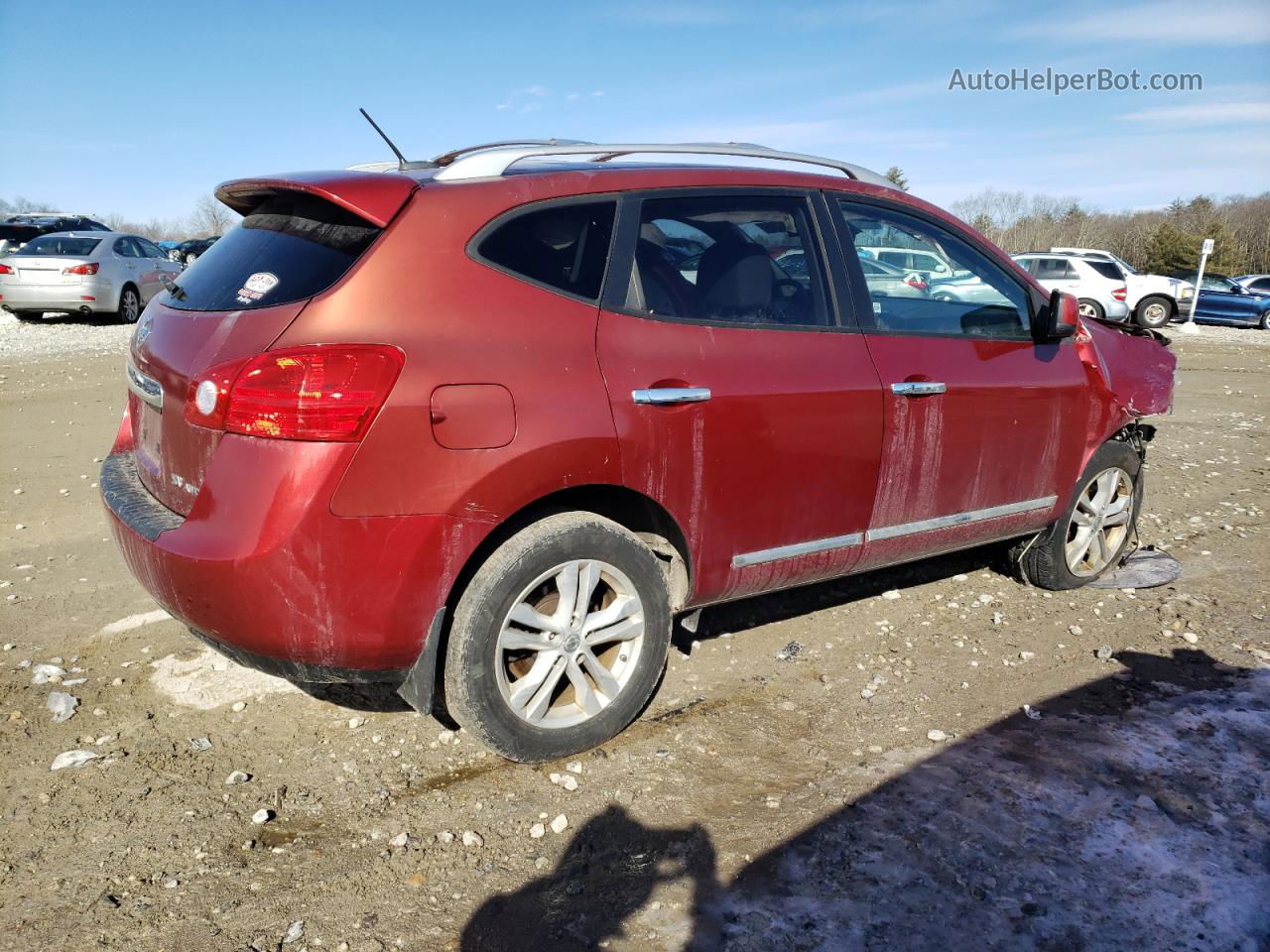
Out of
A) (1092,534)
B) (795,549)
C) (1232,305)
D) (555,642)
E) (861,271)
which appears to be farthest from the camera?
(1232,305)

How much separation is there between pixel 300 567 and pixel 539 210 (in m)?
1.30

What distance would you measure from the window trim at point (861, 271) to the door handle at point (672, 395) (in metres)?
0.86

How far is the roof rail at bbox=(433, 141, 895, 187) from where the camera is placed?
3.05 m

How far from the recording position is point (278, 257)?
9.64 feet

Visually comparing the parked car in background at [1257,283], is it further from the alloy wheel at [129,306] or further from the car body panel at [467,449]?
the car body panel at [467,449]

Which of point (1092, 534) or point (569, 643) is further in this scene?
point (1092, 534)

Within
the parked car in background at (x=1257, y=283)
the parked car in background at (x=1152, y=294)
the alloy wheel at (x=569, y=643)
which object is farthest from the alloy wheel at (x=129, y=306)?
the parked car in background at (x=1257, y=283)

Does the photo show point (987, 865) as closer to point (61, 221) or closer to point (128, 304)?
point (128, 304)

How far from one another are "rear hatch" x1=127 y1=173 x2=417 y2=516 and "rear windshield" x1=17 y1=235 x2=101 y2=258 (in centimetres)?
1415

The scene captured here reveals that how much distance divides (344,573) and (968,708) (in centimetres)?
228

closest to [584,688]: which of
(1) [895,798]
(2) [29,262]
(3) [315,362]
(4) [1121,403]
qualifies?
(1) [895,798]

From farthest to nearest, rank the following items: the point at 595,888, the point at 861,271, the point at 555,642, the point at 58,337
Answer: the point at 58,337 < the point at 861,271 < the point at 555,642 < the point at 595,888

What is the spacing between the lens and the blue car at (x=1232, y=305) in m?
24.2

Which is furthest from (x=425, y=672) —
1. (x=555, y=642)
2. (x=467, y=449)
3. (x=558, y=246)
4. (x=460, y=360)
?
(x=558, y=246)
